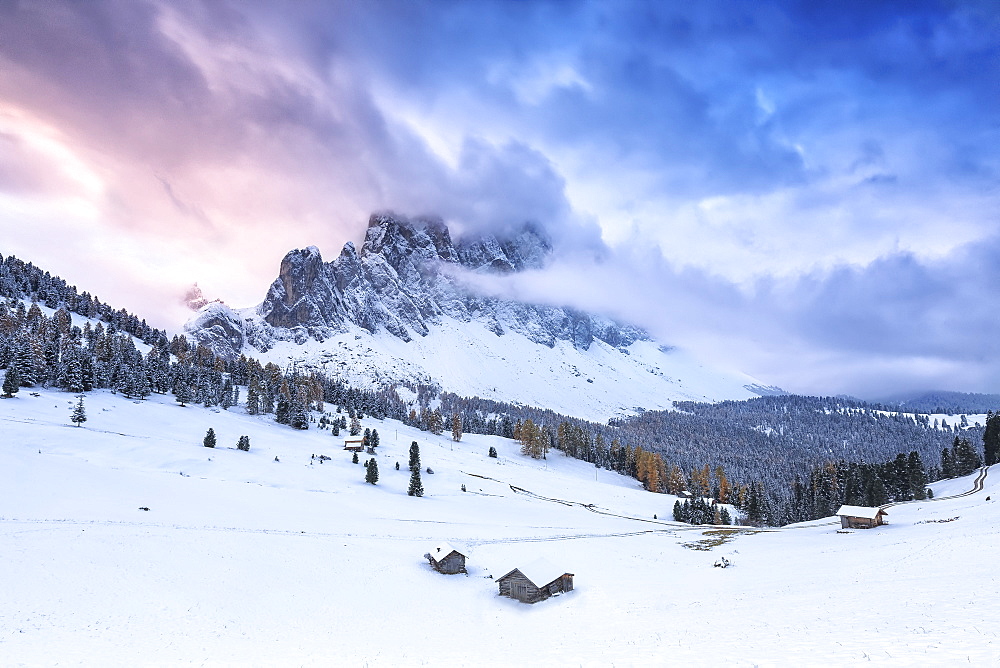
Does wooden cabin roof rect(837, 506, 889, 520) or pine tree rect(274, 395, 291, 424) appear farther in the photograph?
pine tree rect(274, 395, 291, 424)

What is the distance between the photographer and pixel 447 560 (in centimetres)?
5178

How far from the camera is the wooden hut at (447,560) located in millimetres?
51500

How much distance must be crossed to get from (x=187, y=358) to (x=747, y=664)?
647 ft

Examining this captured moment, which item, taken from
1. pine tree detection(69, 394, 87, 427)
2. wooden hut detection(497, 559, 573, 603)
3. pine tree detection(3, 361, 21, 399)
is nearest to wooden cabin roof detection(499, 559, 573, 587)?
wooden hut detection(497, 559, 573, 603)

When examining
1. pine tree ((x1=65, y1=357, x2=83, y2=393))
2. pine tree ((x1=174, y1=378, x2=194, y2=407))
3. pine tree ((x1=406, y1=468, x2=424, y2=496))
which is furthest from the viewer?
pine tree ((x1=174, y1=378, x2=194, y2=407))

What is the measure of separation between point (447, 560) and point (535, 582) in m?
12.3

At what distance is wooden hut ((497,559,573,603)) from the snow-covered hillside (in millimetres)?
1859

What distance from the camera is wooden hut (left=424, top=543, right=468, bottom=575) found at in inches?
2028

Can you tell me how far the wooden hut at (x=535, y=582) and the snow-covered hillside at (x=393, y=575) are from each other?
1859 mm

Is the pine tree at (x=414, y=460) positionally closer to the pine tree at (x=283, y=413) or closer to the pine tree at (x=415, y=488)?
the pine tree at (x=415, y=488)

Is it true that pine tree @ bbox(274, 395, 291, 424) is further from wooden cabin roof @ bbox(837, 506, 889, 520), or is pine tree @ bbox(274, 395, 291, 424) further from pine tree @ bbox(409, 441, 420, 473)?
wooden cabin roof @ bbox(837, 506, 889, 520)

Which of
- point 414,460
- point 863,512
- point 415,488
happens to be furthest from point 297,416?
point 863,512

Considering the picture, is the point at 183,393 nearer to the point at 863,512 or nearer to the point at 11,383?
the point at 11,383

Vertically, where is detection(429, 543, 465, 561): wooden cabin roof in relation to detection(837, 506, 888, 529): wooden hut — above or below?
below
